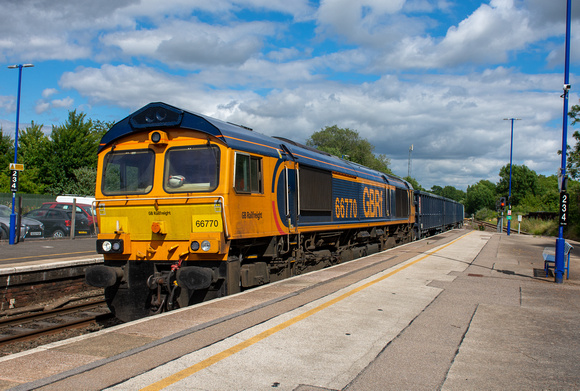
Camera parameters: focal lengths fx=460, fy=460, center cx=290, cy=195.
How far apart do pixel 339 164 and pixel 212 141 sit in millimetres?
6960

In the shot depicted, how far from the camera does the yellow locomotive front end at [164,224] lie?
7.63 m

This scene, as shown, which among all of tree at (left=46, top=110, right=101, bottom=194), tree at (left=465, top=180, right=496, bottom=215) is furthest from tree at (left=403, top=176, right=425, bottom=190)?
tree at (left=46, top=110, right=101, bottom=194)

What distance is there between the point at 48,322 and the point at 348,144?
275ft

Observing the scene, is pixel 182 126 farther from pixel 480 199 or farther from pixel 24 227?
pixel 480 199

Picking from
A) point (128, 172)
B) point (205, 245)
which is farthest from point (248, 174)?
point (128, 172)

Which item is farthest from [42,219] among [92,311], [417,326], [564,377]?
[564,377]

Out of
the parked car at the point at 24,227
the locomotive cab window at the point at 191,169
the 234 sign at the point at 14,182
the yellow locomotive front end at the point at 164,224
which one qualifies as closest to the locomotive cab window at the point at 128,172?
the yellow locomotive front end at the point at 164,224

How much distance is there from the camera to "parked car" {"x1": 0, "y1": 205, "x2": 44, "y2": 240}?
1961cm

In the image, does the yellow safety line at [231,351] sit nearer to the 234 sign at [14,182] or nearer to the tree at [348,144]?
the 234 sign at [14,182]

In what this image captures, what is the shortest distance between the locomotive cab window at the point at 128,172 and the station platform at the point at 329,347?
2.48 metres

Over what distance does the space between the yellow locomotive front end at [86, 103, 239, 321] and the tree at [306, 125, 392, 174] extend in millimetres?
80353

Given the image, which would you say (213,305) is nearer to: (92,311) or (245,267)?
(245,267)

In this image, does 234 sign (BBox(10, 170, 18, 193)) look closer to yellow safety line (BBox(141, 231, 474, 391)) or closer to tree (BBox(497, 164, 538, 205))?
yellow safety line (BBox(141, 231, 474, 391))

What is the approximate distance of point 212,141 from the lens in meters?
7.83
